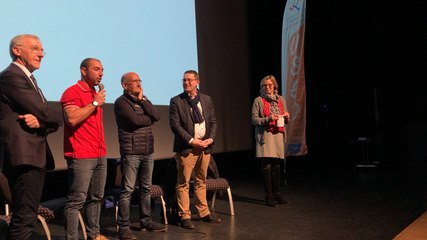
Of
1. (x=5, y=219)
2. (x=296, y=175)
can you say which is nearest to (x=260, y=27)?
(x=296, y=175)

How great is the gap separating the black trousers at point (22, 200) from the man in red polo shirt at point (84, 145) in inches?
21.6

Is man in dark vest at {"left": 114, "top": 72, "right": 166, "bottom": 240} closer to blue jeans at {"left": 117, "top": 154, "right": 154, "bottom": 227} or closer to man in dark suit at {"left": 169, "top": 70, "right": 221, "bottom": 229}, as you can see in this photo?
blue jeans at {"left": 117, "top": 154, "right": 154, "bottom": 227}

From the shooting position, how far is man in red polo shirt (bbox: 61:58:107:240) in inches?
101

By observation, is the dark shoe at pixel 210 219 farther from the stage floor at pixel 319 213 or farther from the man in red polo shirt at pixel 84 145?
the man in red polo shirt at pixel 84 145

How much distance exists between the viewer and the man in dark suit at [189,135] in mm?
3465

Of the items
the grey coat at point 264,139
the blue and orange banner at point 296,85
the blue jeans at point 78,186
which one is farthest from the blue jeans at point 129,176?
the blue and orange banner at point 296,85

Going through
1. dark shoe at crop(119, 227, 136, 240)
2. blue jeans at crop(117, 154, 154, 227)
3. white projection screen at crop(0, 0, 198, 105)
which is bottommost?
dark shoe at crop(119, 227, 136, 240)

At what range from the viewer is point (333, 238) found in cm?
302

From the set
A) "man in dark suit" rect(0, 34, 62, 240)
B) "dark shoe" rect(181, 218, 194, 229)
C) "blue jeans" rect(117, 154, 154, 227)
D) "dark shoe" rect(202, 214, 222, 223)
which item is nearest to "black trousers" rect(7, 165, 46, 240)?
"man in dark suit" rect(0, 34, 62, 240)

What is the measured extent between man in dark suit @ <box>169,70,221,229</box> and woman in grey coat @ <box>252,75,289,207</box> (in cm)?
77

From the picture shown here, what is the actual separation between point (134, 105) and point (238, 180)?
3.72 metres

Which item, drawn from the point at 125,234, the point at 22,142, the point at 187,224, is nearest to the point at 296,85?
the point at 187,224

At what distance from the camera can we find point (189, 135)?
3.42m

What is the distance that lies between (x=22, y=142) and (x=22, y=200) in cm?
27
